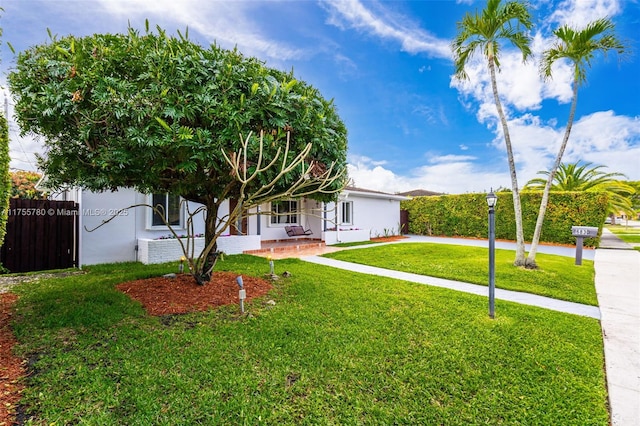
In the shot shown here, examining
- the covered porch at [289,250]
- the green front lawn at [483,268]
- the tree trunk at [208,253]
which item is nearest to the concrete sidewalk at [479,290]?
the green front lawn at [483,268]

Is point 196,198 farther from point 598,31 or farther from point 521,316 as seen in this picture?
point 598,31

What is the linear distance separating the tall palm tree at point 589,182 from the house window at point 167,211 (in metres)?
20.3

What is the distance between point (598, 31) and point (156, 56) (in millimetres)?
10627

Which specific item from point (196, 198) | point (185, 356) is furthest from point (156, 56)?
point (185, 356)

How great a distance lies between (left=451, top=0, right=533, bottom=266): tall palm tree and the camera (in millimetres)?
7858

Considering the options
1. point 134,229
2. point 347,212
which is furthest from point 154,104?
point 347,212

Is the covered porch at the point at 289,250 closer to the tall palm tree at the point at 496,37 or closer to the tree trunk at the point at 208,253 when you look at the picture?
the tree trunk at the point at 208,253

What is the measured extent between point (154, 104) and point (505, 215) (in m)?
19.1

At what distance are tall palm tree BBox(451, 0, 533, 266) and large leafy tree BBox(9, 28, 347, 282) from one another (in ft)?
22.6

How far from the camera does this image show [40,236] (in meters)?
8.46

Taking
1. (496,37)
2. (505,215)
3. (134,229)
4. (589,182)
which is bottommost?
(134,229)

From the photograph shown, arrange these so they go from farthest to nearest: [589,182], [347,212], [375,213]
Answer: [375,213], [589,182], [347,212]

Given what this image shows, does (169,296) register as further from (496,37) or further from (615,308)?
(496,37)

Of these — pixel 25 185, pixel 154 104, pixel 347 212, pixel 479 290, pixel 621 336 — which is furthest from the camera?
pixel 25 185
